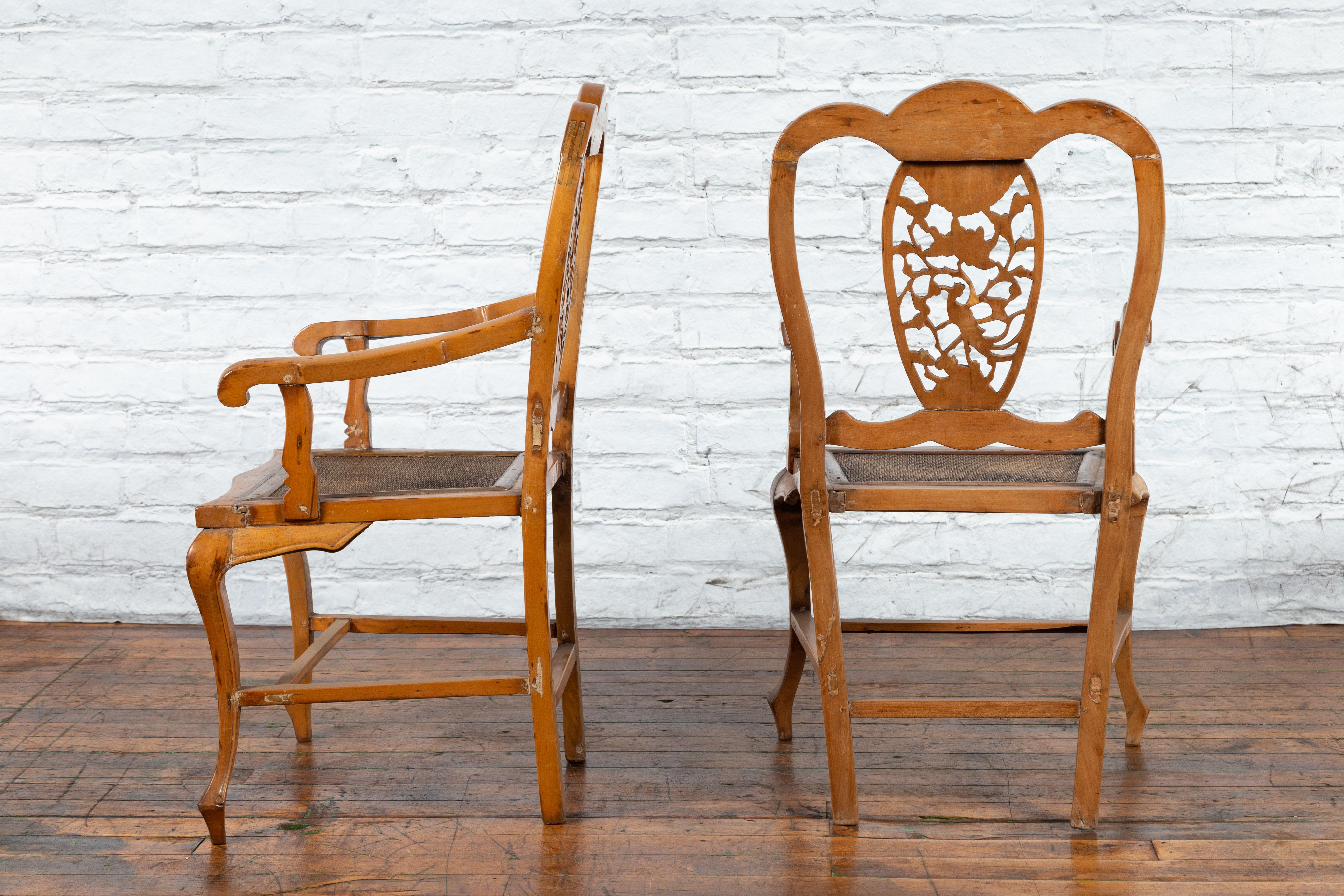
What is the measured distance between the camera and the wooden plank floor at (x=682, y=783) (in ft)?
5.19

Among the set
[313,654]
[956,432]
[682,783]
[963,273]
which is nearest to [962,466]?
[956,432]

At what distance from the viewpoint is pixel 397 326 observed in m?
2.00

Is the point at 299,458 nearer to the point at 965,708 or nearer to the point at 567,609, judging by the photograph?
the point at 567,609

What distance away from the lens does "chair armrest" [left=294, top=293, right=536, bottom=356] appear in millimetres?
1964

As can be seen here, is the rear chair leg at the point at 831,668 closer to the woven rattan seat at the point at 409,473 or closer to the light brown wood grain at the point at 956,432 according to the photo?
the light brown wood grain at the point at 956,432

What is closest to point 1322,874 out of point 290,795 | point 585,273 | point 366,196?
point 585,273

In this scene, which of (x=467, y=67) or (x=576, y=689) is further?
(x=467, y=67)

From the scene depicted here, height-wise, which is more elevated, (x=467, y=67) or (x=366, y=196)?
(x=467, y=67)

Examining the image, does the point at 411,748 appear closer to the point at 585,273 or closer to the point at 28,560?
the point at 585,273

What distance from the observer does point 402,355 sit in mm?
1556

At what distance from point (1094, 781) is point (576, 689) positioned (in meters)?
0.82

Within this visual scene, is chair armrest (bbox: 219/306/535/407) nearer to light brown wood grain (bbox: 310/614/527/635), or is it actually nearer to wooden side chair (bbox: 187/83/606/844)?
wooden side chair (bbox: 187/83/606/844)

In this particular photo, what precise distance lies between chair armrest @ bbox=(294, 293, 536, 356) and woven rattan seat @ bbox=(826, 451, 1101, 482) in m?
0.61

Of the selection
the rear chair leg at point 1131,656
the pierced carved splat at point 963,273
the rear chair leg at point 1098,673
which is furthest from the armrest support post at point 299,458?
the rear chair leg at point 1131,656
